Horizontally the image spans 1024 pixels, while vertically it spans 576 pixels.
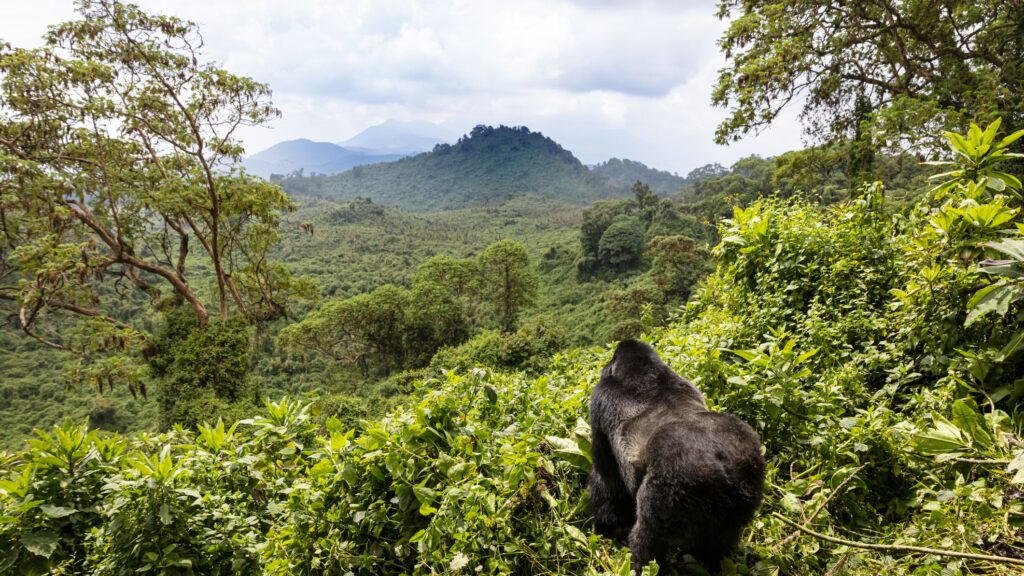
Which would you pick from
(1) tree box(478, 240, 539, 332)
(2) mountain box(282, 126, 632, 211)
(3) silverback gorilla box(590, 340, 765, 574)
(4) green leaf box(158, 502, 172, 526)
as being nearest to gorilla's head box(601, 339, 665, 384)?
(3) silverback gorilla box(590, 340, 765, 574)

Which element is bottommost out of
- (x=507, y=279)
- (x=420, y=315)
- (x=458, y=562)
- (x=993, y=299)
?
(x=420, y=315)

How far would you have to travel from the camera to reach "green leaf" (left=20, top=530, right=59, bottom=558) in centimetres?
176

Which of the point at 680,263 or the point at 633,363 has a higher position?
the point at 633,363

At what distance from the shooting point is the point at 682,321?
15.1 ft

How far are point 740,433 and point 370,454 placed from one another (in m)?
1.60

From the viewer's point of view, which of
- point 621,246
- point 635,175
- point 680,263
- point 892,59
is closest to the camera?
point 892,59

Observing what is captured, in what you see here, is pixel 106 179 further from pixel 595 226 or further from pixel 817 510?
pixel 595 226

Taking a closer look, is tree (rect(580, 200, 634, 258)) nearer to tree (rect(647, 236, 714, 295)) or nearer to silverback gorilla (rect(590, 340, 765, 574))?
tree (rect(647, 236, 714, 295))

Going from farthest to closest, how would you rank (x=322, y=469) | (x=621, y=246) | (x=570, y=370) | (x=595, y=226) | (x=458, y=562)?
1. (x=595, y=226)
2. (x=621, y=246)
3. (x=570, y=370)
4. (x=322, y=469)
5. (x=458, y=562)

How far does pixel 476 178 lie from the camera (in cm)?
13388

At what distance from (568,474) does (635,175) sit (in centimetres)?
17076

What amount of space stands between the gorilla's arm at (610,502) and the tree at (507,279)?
88.6 ft

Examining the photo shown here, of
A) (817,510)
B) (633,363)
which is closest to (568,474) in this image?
(633,363)

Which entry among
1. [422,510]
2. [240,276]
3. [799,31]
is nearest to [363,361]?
[240,276]
